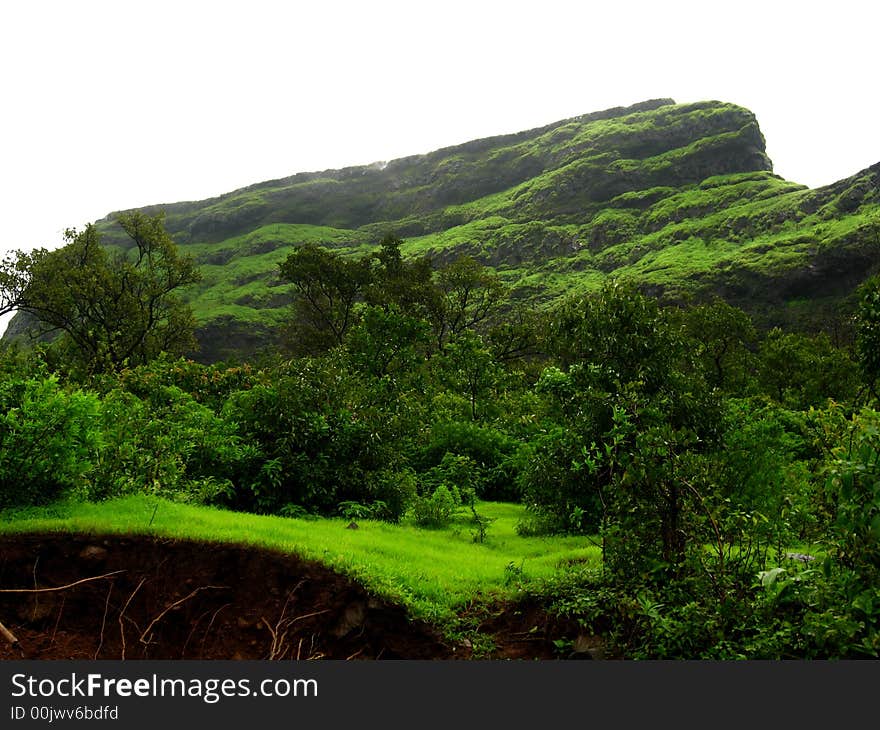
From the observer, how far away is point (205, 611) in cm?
855

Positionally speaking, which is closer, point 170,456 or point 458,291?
point 170,456

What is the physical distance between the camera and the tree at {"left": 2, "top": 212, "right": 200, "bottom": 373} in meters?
37.3

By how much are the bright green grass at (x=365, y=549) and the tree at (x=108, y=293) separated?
27278 mm

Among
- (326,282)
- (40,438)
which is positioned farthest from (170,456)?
(326,282)

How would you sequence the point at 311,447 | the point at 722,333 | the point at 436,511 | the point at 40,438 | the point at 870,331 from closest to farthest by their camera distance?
the point at 40,438 < the point at 436,511 < the point at 311,447 < the point at 870,331 < the point at 722,333

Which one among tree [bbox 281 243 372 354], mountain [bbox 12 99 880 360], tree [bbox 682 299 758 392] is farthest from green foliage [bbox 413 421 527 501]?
mountain [bbox 12 99 880 360]

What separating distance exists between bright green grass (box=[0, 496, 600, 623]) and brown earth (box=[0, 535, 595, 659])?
212mm

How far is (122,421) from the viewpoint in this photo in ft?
42.2

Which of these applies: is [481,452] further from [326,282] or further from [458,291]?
[326,282]

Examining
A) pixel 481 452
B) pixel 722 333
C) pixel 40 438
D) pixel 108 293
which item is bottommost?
pixel 722 333

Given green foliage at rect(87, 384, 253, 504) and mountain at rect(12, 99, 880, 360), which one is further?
mountain at rect(12, 99, 880, 360)

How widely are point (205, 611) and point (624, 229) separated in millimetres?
132409

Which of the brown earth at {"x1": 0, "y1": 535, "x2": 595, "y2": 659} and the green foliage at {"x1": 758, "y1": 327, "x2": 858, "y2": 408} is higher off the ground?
the brown earth at {"x1": 0, "y1": 535, "x2": 595, "y2": 659}

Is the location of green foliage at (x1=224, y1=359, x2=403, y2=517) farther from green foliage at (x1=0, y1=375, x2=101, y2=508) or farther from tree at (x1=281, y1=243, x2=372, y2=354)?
tree at (x1=281, y1=243, x2=372, y2=354)
